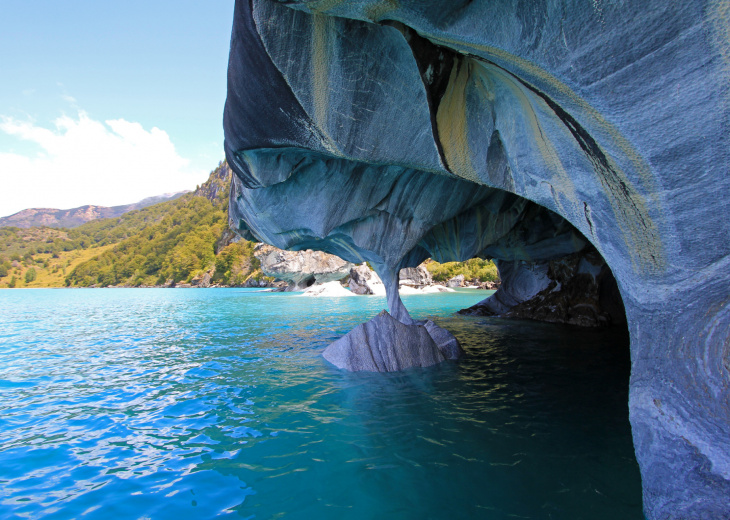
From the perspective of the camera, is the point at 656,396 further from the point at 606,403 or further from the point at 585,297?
the point at 585,297

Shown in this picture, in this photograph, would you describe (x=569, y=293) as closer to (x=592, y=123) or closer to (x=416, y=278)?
(x=592, y=123)

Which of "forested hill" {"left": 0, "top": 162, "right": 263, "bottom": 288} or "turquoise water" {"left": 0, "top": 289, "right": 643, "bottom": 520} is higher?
"forested hill" {"left": 0, "top": 162, "right": 263, "bottom": 288}

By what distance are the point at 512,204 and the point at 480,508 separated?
947cm

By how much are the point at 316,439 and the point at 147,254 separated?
121m

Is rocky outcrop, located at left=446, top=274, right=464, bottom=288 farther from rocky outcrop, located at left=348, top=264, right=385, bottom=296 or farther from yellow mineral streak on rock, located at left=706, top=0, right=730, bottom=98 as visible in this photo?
yellow mineral streak on rock, located at left=706, top=0, right=730, bottom=98

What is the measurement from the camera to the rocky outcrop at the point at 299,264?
4544 centimetres

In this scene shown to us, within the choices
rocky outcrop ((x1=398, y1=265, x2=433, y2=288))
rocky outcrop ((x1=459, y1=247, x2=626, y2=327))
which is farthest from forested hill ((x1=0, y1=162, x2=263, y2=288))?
rocky outcrop ((x1=459, y1=247, x2=626, y2=327))

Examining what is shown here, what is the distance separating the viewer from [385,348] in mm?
8438

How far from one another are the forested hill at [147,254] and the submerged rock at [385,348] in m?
69.9

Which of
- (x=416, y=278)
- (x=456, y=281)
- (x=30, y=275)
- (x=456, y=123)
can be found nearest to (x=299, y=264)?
(x=416, y=278)

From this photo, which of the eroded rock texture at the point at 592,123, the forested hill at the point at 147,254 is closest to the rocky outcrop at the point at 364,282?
the forested hill at the point at 147,254

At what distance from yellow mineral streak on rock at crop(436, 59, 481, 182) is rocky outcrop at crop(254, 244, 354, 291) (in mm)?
40086

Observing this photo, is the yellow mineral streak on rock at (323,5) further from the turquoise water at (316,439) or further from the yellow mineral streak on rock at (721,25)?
the turquoise water at (316,439)

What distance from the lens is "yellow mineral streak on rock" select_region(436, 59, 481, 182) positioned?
174 inches
